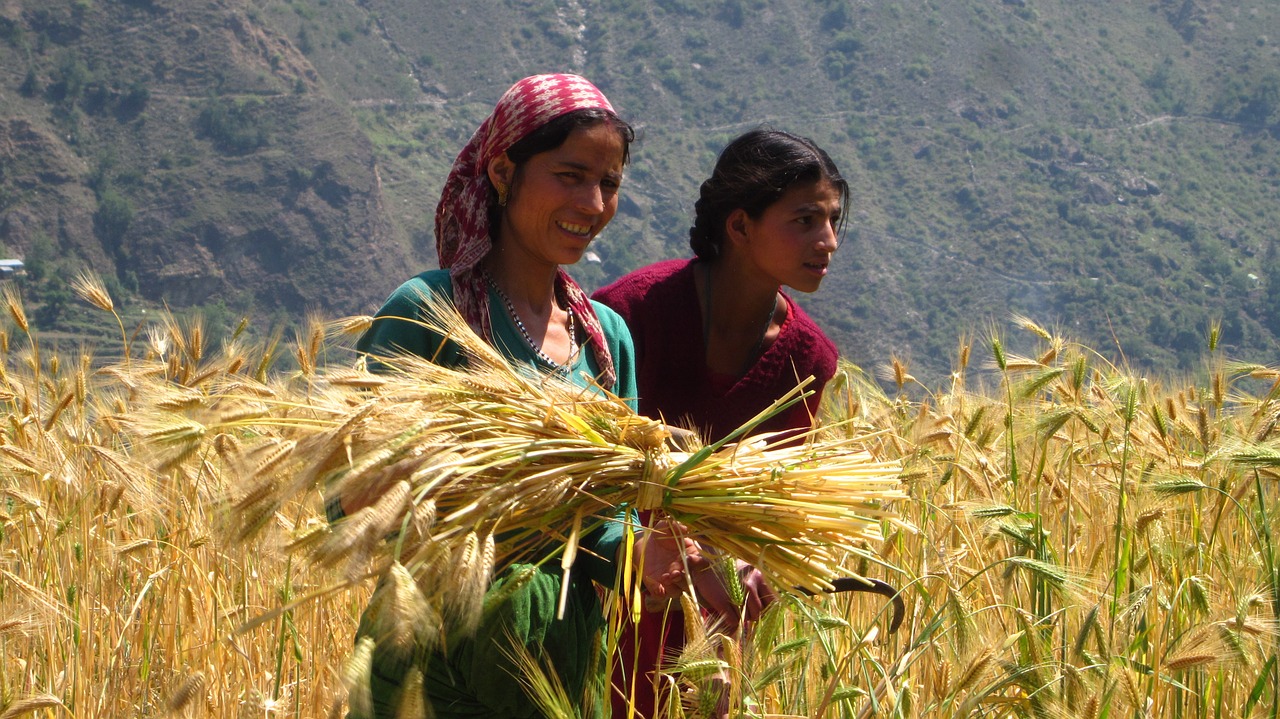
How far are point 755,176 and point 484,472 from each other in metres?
1.70

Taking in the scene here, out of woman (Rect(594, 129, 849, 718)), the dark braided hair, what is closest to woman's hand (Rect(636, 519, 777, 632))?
woman (Rect(594, 129, 849, 718))

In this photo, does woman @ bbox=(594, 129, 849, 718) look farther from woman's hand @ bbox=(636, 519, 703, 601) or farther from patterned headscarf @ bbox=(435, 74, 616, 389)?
woman's hand @ bbox=(636, 519, 703, 601)

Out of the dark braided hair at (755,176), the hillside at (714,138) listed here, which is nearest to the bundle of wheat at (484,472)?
the dark braided hair at (755,176)

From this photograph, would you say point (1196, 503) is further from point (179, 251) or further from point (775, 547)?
point (179, 251)

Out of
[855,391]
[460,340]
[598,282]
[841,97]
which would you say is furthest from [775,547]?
[841,97]

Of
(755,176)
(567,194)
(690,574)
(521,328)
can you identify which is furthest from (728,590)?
(755,176)

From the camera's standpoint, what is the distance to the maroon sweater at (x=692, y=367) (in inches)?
116

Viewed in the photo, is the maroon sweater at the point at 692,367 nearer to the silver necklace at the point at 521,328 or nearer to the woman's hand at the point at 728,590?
the silver necklace at the point at 521,328

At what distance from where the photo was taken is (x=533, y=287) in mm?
2225

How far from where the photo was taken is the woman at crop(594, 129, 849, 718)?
297 cm

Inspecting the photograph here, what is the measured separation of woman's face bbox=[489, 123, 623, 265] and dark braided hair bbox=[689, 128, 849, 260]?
35.1 inches

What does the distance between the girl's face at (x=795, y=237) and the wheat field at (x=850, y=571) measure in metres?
0.41

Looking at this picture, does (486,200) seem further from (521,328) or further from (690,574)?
(690,574)

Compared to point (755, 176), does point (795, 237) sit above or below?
below
